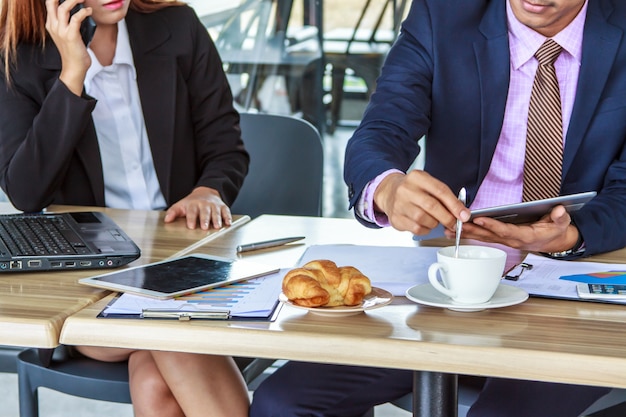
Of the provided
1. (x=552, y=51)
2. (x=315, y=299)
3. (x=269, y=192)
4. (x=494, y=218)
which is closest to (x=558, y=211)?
(x=494, y=218)

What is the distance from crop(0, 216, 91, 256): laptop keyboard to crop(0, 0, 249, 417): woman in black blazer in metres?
0.26

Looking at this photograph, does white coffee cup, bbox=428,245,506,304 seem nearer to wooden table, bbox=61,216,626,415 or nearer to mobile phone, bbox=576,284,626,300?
wooden table, bbox=61,216,626,415

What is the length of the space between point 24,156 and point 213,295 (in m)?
0.94

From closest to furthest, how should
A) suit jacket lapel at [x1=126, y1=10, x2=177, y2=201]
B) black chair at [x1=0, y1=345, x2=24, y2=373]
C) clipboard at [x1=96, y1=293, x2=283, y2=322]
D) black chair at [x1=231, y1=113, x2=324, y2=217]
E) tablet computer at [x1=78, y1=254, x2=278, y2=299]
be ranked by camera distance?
clipboard at [x1=96, y1=293, x2=283, y2=322], tablet computer at [x1=78, y1=254, x2=278, y2=299], suit jacket lapel at [x1=126, y1=10, x2=177, y2=201], black chair at [x1=231, y1=113, x2=324, y2=217], black chair at [x1=0, y1=345, x2=24, y2=373]

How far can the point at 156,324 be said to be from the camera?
1.21m

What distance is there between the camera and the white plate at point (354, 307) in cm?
123

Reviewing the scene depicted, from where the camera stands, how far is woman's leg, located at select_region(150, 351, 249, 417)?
1.54 meters

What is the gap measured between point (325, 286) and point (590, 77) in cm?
93

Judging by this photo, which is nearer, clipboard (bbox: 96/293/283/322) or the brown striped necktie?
clipboard (bbox: 96/293/283/322)

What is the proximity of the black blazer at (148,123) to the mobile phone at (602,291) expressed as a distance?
1.08 meters

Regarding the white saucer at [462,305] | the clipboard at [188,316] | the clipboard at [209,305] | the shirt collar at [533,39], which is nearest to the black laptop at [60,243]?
the clipboard at [209,305]

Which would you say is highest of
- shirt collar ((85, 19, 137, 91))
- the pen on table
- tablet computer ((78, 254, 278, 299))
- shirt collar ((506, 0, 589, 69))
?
shirt collar ((506, 0, 589, 69))

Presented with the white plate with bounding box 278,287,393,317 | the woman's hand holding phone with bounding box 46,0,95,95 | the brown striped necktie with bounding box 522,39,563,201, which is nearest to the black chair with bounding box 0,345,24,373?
the woman's hand holding phone with bounding box 46,0,95,95

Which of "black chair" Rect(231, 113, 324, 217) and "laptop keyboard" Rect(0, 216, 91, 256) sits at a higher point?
"laptop keyboard" Rect(0, 216, 91, 256)
